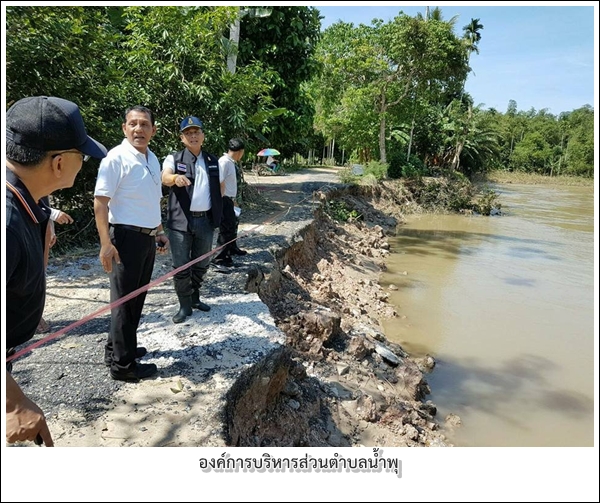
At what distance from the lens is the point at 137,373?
2.99m

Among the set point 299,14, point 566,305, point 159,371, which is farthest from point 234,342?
point 299,14

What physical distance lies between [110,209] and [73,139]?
129 cm

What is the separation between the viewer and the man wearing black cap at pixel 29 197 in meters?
1.45

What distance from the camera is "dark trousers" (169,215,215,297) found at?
12.6ft

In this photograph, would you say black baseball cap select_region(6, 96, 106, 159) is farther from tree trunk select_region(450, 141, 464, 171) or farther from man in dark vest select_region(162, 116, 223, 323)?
tree trunk select_region(450, 141, 464, 171)

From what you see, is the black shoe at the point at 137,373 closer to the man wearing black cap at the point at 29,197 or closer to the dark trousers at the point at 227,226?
the man wearing black cap at the point at 29,197

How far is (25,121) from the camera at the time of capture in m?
1.54

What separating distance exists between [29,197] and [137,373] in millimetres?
1813

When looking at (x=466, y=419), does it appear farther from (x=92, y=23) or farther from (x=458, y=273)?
(x=92, y=23)

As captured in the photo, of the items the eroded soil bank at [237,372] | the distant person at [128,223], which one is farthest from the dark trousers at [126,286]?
the eroded soil bank at [237,372]

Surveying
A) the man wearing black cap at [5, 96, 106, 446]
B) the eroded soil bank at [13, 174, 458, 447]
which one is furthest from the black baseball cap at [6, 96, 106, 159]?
the eroded soil bank at [13, 174, 458, 447]

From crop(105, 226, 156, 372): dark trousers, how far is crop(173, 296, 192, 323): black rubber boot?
3.05 feet

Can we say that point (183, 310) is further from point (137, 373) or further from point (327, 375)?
point (327, 375)

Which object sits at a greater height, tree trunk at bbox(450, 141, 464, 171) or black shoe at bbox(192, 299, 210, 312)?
tree trunk at bbox(450, 141, 464, 171)
